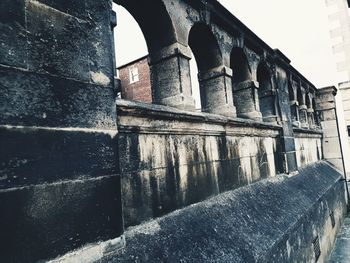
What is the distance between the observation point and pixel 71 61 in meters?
1.93

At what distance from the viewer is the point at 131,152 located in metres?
2.45

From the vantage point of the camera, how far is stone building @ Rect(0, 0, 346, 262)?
63.4 inches

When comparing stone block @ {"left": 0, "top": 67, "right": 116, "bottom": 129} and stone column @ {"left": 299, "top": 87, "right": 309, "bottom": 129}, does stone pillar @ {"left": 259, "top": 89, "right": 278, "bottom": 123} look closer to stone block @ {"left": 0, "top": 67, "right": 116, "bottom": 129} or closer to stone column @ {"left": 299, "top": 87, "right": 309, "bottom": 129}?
stone column @ {"left": 299, "top": 87, "right": 309, "bottom": 129}

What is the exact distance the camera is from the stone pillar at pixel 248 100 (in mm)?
5461

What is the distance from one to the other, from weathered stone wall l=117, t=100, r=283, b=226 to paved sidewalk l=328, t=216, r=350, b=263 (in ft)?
13.1

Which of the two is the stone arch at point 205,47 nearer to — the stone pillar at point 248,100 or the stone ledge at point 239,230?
the stone pillar at point 248,100

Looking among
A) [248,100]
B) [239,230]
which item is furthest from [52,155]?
[248,100]

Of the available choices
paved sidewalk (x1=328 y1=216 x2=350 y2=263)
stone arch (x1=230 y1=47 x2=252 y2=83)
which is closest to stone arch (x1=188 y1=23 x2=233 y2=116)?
stone arch (x1=230 y1=47 x2=252 y2=83)

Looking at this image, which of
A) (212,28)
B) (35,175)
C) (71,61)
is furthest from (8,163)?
(212,28)

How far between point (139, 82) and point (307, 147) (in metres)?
10.7

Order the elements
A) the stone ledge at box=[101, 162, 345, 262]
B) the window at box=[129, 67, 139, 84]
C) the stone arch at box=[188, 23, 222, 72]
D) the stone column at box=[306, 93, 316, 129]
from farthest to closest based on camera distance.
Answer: the window at box=[129, 67, 139, 84]
the stone column at box=[306, 93, 316, 129]
the stone arch at box=[188, 23, 222, 72]
the stone ledge at box=[101, 162, 345, 262]

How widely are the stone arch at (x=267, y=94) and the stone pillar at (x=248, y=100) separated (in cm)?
93

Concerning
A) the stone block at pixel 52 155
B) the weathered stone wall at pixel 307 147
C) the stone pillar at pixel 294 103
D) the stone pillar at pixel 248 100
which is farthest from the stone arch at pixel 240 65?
the stone block at pixel 52 155

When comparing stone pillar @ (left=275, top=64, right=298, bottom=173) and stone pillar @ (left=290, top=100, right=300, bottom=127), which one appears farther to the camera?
stone pillar @ (left=290, top=100, right=300, bottom=127)
